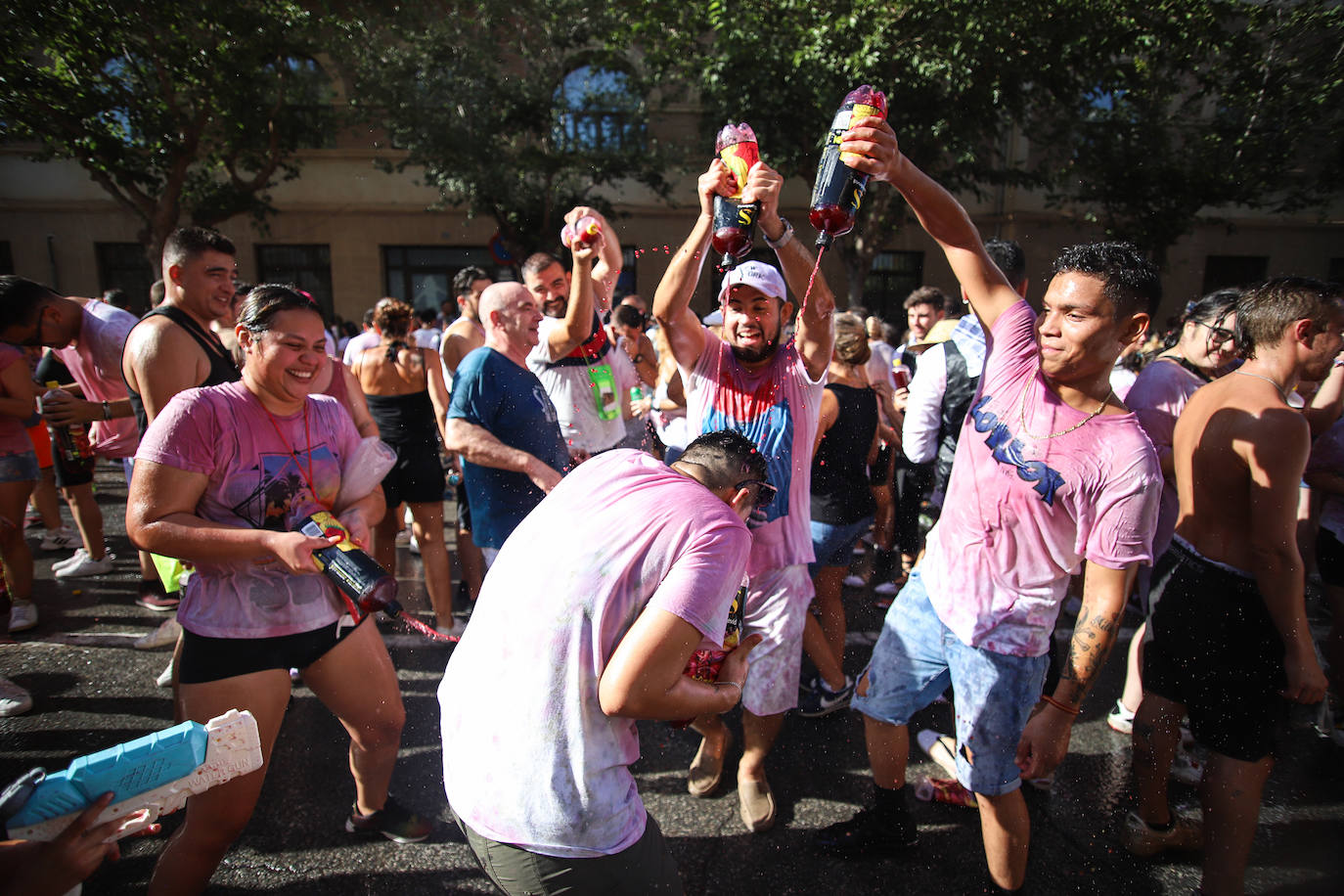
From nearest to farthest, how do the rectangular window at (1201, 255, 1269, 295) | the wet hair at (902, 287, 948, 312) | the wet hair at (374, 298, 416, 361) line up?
the wet hair at (374, 298, 416, 361)
the wet hair at (902, 287, 948, 312)
the rectangular window at (1201, 255, 1269, 295)

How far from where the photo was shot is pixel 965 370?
11.0 feet

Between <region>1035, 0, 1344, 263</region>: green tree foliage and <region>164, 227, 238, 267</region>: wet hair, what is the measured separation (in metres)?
12.5

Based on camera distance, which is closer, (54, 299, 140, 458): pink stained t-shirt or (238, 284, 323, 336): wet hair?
(238, 284, 323, 336): wet hair

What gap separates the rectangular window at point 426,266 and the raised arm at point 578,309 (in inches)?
595

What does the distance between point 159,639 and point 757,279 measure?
4.05 meters

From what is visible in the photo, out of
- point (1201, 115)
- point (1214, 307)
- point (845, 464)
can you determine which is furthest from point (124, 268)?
point (1201, 115)

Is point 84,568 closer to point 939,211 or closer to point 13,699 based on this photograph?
point 13,699

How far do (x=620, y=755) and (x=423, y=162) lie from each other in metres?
14.6

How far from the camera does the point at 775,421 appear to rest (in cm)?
270

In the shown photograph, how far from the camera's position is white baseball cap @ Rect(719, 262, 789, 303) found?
8.59 ft

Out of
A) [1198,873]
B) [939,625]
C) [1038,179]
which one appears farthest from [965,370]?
[1038,179]

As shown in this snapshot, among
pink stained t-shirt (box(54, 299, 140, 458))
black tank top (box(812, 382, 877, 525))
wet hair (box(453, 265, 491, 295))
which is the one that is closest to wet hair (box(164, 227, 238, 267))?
pink stained t-shirt (box(54, 299, 140, 458))

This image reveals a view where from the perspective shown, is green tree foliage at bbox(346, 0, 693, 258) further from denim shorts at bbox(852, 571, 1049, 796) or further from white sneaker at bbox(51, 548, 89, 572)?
denim shorts at bbox(852, 571, 1049, 796)

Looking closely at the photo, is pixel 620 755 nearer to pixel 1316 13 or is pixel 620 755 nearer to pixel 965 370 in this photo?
pixel 965 370
